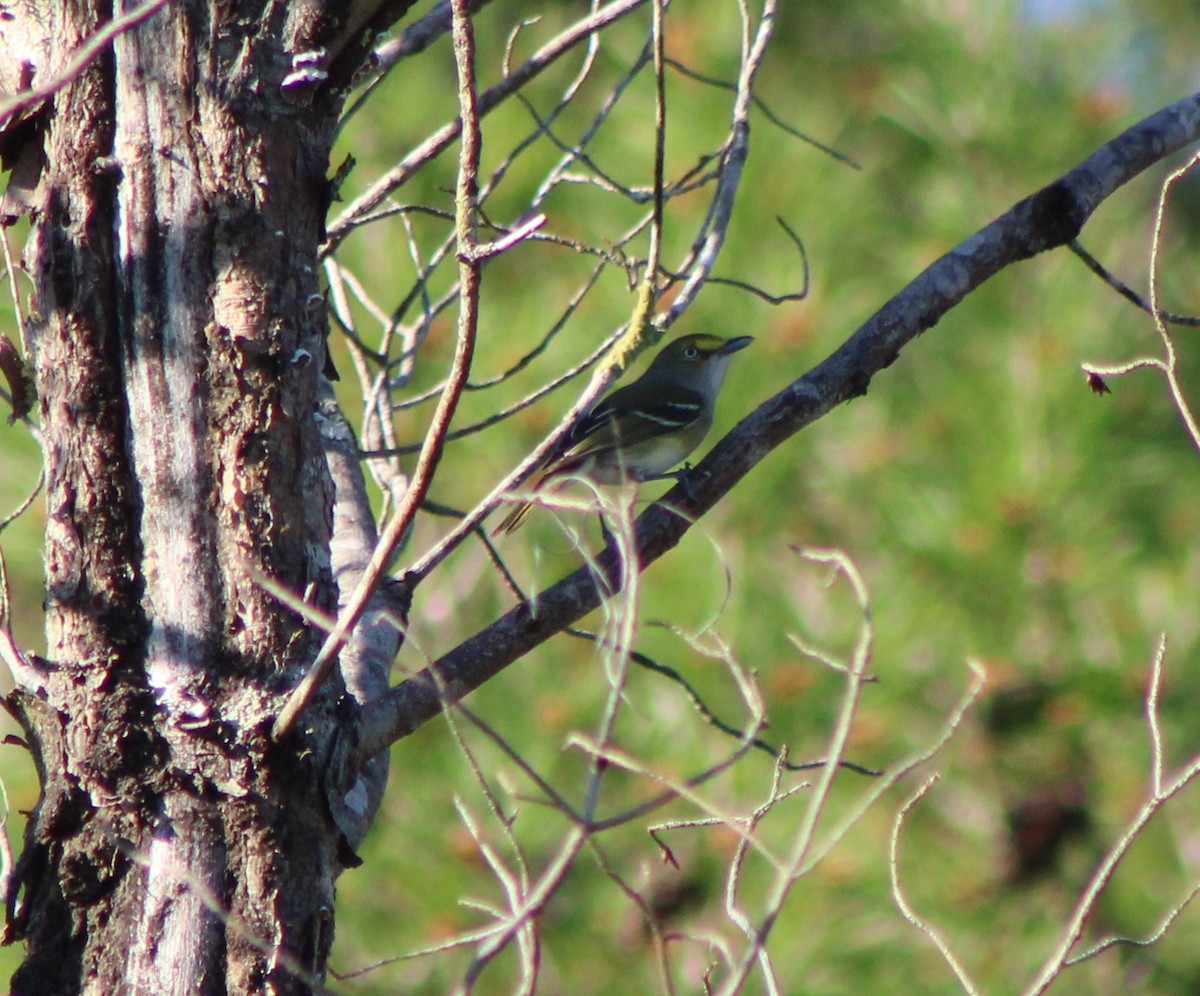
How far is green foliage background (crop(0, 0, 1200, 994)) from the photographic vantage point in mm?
4148

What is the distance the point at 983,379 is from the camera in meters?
5.18

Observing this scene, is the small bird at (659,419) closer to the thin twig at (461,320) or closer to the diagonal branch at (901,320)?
the diagonal branch at (901,320)

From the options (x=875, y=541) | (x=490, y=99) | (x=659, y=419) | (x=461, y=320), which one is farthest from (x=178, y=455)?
(x=875, y=541)

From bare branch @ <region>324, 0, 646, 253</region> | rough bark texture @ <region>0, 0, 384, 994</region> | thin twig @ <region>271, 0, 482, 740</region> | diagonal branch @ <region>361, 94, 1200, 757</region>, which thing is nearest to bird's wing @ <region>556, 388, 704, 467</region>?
bare branch @ <region>324, 0, 646, 253</region>

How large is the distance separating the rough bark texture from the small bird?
88.6 inches

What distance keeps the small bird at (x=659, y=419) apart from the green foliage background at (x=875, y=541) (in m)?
0.22

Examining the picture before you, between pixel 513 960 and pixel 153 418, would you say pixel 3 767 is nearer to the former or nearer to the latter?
pixel 513 960

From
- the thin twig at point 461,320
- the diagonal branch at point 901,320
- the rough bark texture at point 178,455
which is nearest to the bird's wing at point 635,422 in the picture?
the diagonal branch at point 901,320

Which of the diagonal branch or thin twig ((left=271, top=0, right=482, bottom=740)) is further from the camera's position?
the diagonal branch

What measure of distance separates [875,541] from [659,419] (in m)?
1.17

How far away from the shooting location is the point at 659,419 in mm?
4422

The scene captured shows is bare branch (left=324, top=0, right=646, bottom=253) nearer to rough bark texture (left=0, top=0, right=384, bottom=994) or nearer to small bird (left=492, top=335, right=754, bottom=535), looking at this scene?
rough bark texture (left=0, top=0, right=384, bottom=994)

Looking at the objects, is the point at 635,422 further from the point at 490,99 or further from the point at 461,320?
the point at 461,320

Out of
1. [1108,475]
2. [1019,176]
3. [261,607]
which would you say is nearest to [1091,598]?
[1108,475]
